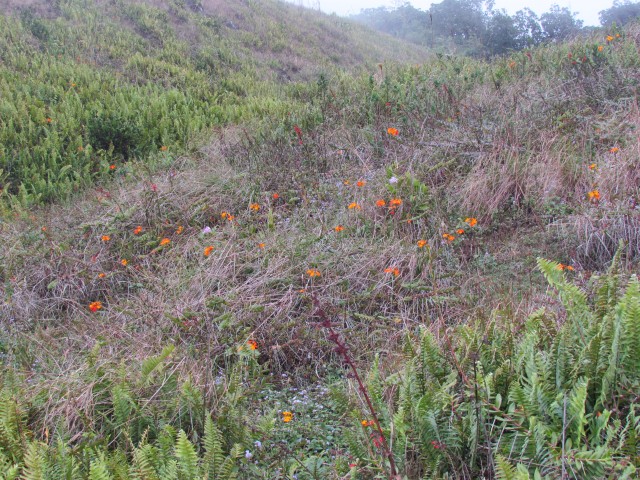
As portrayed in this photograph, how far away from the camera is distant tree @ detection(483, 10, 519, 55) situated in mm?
19922

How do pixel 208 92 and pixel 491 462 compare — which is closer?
pixel 491 462

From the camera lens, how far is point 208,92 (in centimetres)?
1058

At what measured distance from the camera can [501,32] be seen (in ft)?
67.4

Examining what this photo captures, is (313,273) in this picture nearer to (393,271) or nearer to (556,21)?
(393,271)

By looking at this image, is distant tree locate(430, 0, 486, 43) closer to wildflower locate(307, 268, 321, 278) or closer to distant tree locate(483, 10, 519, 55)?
distant tree locate(483, 10, 519, 55)

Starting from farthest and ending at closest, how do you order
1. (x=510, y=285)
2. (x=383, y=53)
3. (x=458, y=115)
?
(x=383, y=53) → (x=458, y=115) → (x=510, y=285)

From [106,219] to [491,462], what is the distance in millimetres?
4564

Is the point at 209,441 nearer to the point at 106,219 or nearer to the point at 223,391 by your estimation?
the point at 223,391

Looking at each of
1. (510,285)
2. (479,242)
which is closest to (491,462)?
(510,285)

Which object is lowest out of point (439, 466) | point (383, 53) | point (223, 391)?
point (223, 391)

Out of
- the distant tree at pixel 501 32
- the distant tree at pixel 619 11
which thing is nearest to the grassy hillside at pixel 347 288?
Answer: the distant tree at pixel 619 11

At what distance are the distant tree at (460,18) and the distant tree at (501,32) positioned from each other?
0.80 metres

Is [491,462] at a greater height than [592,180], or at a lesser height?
lesser

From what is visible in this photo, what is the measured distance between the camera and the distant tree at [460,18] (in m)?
22.5
